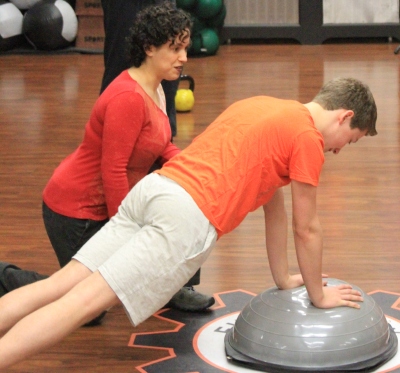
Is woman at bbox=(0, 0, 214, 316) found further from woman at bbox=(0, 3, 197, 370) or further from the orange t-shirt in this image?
the orange t-shirt

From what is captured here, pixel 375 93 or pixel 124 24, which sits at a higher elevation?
pixel 124 24

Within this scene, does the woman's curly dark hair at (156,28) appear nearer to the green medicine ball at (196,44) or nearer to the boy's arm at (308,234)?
the boy's arm at (308,234)

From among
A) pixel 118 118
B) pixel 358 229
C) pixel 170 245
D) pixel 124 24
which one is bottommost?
pixel 358 229

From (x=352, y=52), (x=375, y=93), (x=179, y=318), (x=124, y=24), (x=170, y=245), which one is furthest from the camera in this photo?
(x=352, y=52)

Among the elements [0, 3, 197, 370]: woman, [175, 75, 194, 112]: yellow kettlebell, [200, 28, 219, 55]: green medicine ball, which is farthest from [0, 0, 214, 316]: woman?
[200, 28, 219, 55]: green medicine ball

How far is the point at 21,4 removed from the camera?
8.23 meters

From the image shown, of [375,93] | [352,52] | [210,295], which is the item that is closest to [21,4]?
[352,52]

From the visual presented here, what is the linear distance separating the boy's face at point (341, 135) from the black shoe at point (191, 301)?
2.50ft

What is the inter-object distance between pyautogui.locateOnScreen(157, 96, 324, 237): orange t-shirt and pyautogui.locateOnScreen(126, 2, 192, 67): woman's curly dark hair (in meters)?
0.40

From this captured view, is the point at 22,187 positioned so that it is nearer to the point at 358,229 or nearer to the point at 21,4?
the point at 358,229

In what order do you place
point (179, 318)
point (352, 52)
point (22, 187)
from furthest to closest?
point (352, 52)
point (22, 187)
point (179, 318)

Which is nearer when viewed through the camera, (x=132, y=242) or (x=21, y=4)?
(x=132, y=242)

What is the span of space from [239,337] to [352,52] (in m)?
6.33

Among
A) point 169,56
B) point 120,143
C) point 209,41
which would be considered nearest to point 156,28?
point 169,56
